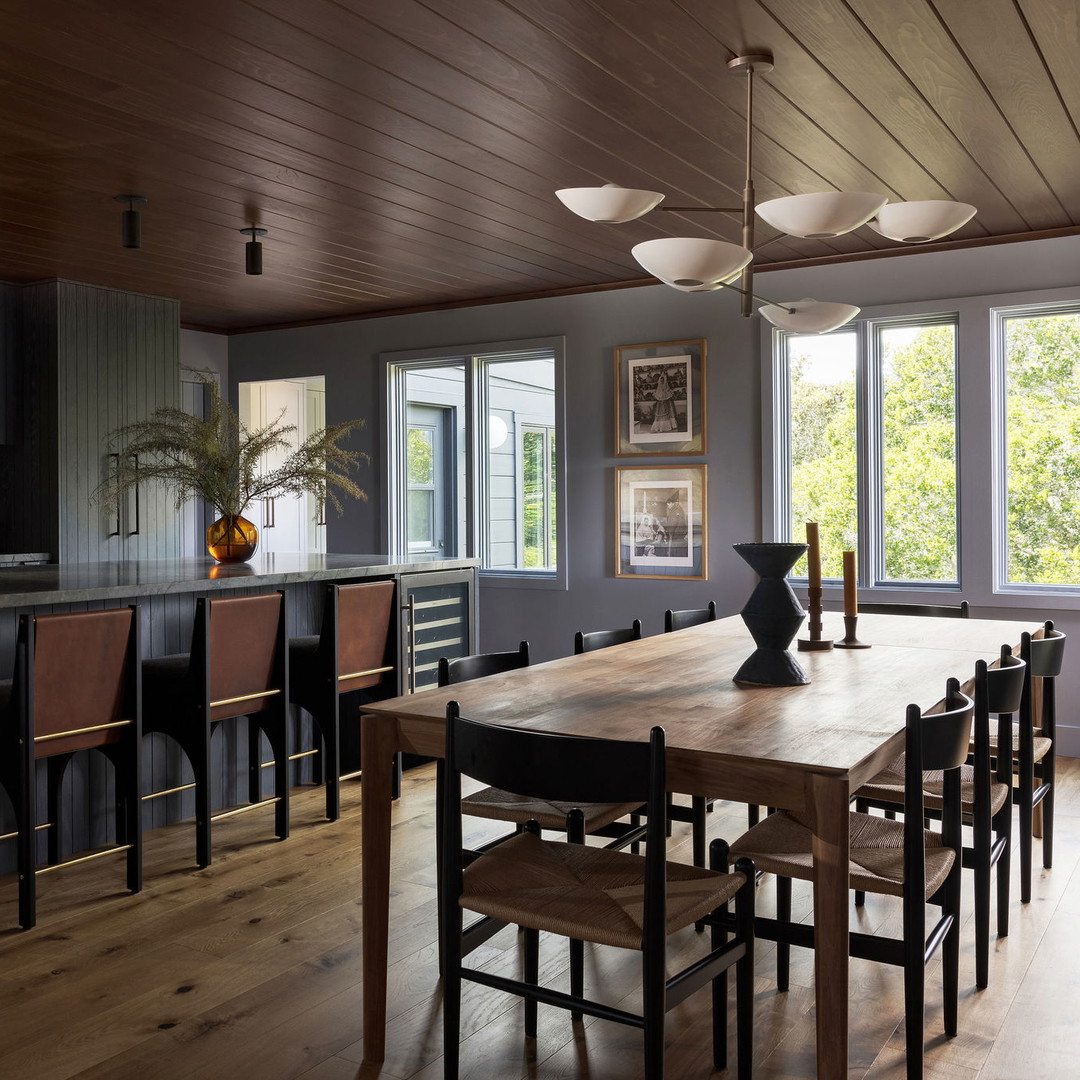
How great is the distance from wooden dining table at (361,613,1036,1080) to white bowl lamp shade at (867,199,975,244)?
1175 millimetres

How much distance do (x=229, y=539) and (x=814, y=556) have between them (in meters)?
2.58

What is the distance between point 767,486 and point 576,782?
13.0 feet

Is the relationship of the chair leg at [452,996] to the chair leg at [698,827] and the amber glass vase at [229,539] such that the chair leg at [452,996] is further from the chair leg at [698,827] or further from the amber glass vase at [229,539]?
the amber glass vase at [229,539]

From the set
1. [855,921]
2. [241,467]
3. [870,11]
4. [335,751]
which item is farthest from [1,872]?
[870,11]

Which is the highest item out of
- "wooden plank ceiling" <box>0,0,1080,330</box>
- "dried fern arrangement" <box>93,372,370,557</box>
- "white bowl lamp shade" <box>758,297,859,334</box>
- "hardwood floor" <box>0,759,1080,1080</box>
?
"wooden plank ceiling" <box>0,0,1080,330</box>

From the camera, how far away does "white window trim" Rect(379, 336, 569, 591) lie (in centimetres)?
617

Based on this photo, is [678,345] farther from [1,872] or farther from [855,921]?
[1,872]

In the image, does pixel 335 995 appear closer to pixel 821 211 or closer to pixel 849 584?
pixel 849 584

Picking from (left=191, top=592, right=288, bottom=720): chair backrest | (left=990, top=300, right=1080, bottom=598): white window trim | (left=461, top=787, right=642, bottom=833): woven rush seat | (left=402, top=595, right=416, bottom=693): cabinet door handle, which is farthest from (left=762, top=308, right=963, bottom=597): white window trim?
(left=461, top=787, right=642, bottom=833): woven rush seat

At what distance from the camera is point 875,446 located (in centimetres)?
532

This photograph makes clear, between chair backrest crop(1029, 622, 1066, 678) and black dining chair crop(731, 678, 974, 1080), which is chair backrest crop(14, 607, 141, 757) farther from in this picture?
chair backrest crop(1029, 622, 1066, 678)

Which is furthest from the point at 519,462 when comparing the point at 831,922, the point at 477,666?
the point at 831,922

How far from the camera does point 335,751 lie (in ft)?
13.0

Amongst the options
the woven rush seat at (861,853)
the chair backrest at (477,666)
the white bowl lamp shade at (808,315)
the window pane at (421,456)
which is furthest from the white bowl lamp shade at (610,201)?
the window pane at (421,456)
